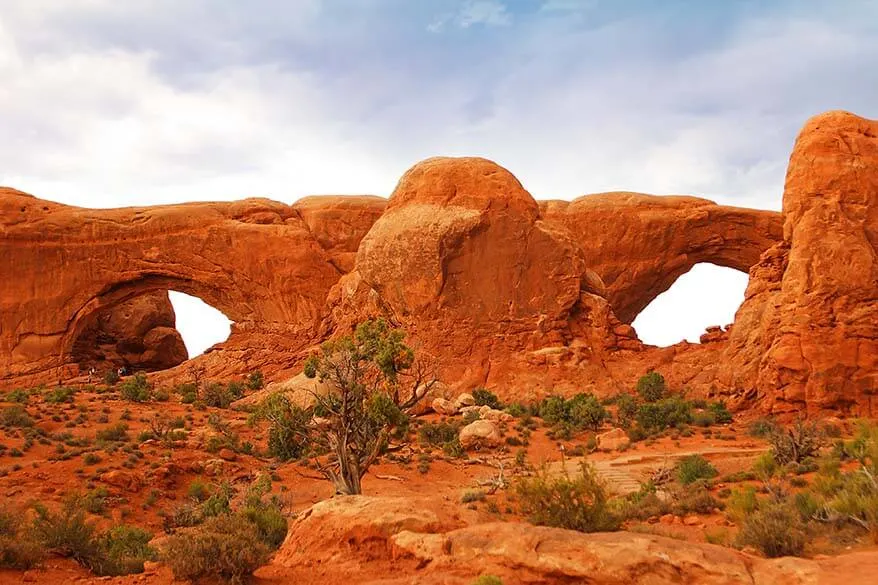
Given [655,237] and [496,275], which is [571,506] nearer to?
[496,275]

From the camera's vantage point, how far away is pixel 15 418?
63.4 feet

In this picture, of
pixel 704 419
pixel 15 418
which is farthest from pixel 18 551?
pixel 704 419

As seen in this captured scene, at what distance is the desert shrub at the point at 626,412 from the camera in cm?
2121

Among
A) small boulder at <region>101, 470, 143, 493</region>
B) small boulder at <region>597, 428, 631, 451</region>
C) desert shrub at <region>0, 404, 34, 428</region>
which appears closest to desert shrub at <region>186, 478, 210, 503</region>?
small boulder at <region>101, 470, 143, 493</region>

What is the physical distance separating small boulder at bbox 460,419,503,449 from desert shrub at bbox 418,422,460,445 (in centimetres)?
69

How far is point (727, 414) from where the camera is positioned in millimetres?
21062

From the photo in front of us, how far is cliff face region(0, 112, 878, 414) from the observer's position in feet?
66.8

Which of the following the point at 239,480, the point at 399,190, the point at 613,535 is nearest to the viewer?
the point at 613,535

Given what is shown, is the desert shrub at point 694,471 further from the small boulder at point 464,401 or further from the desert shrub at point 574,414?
the small boulder at point 464,401

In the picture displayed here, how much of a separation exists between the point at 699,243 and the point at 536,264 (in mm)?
10941

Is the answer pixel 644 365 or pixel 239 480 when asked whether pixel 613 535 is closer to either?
pixel 239 480

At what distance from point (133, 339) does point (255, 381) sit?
1079 cm

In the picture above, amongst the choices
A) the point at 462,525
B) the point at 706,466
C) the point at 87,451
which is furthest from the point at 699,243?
the point at 462,525

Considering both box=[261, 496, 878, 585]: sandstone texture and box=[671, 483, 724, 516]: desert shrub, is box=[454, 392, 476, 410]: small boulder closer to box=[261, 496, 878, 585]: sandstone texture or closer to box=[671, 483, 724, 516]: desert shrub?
box=[671, 483, 724, 516]: desert shrub
